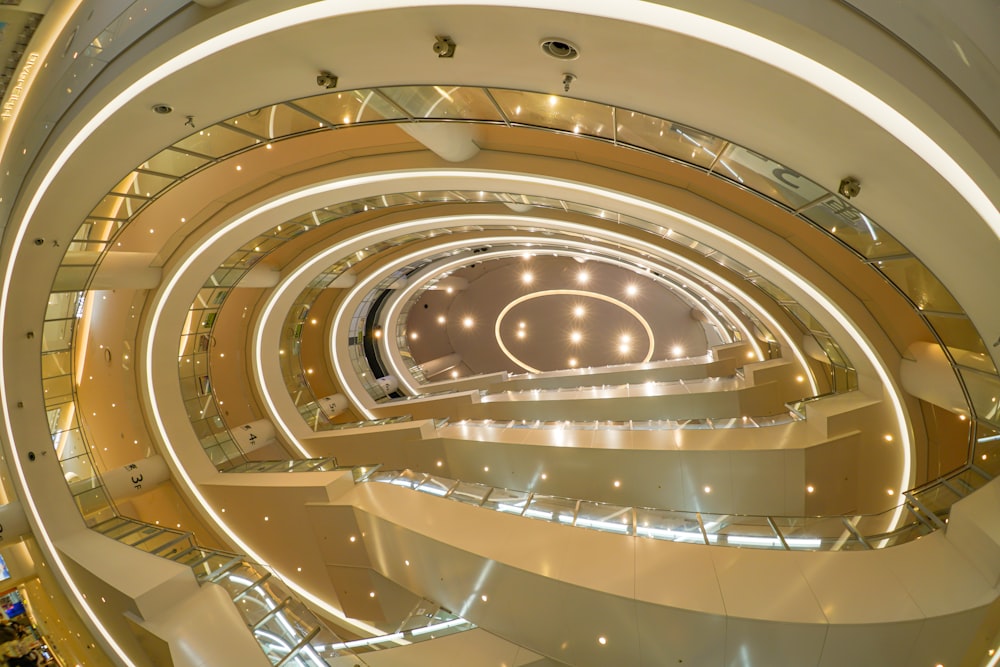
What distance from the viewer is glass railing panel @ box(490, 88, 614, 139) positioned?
13.2 ft

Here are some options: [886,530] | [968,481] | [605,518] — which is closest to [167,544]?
[605,518]

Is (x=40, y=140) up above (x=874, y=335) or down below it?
above

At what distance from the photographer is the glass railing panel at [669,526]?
6.07m

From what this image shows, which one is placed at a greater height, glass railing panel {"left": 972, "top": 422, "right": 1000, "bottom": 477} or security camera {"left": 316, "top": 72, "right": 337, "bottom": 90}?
security camera {"left": 316, "top": 72, "right": 337, "bottom": 90}

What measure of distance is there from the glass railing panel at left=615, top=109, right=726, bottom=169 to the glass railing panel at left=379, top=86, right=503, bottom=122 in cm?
128

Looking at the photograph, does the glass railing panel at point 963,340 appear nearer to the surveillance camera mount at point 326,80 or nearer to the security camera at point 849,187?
the security camera at point 849,187

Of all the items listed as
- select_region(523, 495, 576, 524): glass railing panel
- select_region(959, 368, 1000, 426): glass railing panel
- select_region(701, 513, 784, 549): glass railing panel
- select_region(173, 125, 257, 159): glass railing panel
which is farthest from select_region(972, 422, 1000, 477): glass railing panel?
select_region(173, 125, 257, 159): glass railing panel

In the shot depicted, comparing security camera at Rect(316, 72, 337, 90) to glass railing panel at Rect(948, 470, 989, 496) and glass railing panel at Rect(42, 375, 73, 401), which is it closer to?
glass railing panel at Rect(42, 375, 73, 401)

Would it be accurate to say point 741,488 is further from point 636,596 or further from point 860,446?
point 636,596

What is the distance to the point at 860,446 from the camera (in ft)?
26.1

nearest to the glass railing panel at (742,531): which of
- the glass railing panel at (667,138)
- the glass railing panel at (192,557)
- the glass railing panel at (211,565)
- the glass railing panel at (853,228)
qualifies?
the glass railing panel at (853,228)

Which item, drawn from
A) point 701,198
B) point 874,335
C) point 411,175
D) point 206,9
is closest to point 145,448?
point 411,175

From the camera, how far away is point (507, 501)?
293 inches

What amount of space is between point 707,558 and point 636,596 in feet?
3.89
